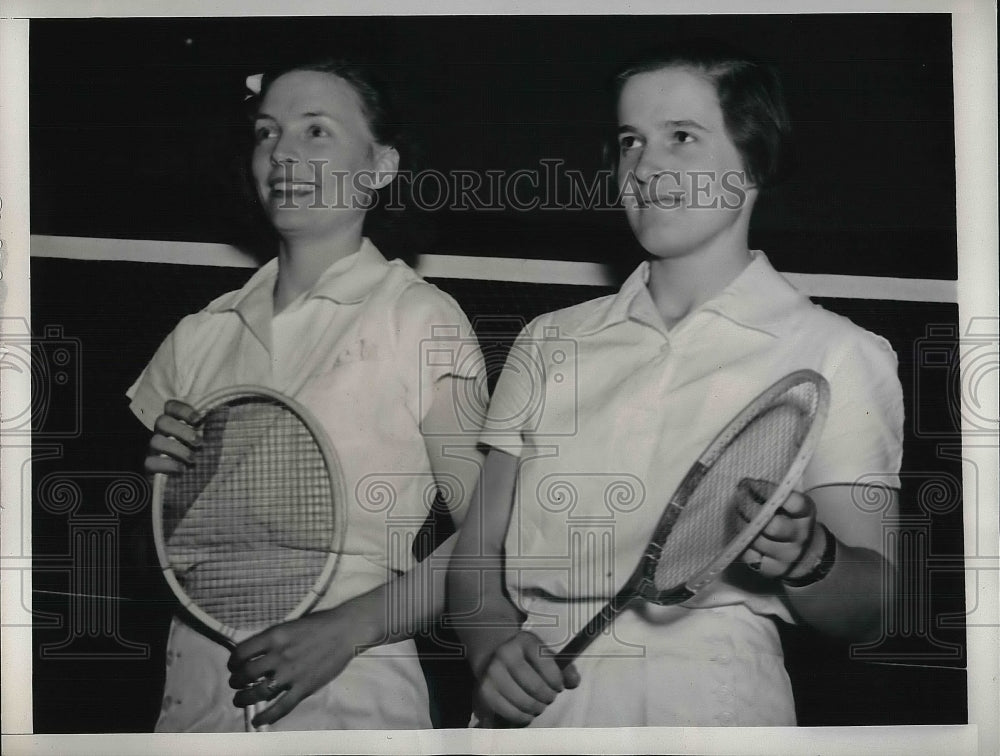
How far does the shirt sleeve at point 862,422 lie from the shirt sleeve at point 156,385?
4.02ft

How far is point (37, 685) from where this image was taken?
1.80m

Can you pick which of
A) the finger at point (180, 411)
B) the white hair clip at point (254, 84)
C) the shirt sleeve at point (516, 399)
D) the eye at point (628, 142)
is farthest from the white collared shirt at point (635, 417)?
the white hair clip at point (254, 84)

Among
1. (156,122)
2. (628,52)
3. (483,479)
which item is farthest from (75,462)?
(628,52)

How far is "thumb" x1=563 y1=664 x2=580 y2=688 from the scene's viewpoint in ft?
5.72

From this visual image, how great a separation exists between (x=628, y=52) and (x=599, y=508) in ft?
2.90

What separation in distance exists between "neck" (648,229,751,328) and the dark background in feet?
0.21

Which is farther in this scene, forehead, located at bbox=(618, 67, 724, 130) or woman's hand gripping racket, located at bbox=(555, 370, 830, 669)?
forehead, located at bbox=(618, 67, 724, 130)

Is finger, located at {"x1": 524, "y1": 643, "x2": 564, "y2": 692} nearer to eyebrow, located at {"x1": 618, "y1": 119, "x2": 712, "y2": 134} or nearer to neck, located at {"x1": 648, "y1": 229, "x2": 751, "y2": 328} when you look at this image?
neck, located at {"x1": 648, "y1": 229, "x2": 751, "y2": 328}

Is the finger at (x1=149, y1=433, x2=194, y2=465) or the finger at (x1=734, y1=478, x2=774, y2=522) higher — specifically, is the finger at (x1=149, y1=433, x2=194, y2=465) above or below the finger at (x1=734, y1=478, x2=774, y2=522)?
above

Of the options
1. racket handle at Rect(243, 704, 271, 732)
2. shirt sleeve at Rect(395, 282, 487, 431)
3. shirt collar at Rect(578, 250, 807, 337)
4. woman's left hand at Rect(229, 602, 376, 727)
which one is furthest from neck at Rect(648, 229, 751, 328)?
racket handle at Rect(243, 704, 271, 732)

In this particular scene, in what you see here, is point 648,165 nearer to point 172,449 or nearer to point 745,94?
point 745,94

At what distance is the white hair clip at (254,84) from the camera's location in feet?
5.90

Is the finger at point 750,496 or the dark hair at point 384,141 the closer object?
the finger at point 750,496

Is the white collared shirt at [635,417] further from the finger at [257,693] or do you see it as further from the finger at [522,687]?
the finger at [257,693]
